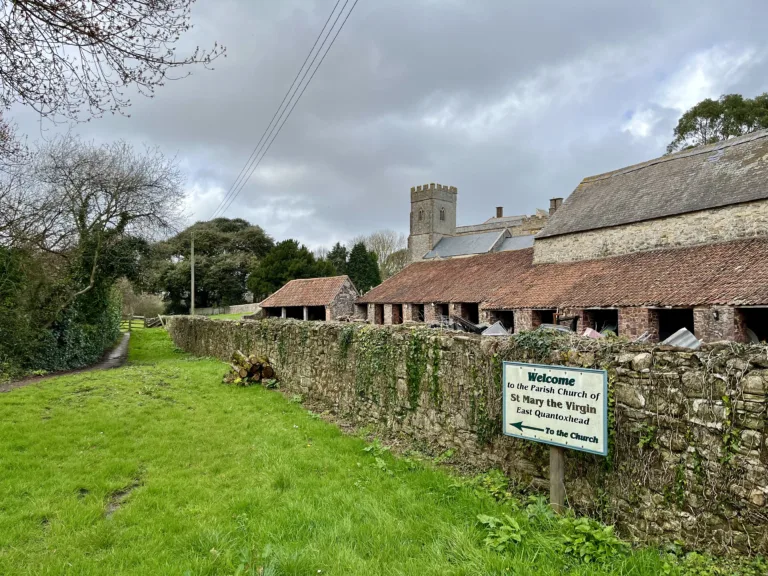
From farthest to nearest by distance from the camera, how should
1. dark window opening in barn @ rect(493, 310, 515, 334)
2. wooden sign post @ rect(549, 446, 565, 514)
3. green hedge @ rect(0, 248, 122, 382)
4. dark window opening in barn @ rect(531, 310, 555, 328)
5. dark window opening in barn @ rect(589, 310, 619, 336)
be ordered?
dark window opening in barn @ rect(493, 310, 515, 334) < dark window opening in barn @ rect(531, 310, 555, 328) < dark window opening in barn @ rect(589, 310, 619, 336) < green hedge @ rect(0, 248, 122, 382) < wooden sign post @ rect(549, 446, 565, 514)

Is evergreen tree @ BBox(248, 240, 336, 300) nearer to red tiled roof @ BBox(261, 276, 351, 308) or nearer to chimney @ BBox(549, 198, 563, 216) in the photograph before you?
red tiled roof @ BBox(261, 276, 351, 308)

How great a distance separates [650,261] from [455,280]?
11734 millimetres

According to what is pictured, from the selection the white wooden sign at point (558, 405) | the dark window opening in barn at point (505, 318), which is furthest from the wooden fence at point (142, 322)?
the white wooden sign at point (558, 405)

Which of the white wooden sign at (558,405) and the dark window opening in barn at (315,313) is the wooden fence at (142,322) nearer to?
the dark window opening in barn at (315,313)

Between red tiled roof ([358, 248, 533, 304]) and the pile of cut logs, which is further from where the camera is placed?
red tiled roof ([358, 248, 533, 304])

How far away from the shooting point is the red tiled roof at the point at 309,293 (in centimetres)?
3338

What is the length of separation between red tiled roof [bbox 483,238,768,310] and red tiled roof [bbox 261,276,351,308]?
14.3 meters

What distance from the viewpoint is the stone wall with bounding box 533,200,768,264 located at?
16516mm

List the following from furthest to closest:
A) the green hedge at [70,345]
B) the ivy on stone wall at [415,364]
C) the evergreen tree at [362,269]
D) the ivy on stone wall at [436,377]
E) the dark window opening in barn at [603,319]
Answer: the evergreen tree at [362,269] < the dark window opening in barn at [603,319] < the green hedge at [70,345] < the ivy on stone wall at [415,364] < the ivy on stone wall at [436,377]

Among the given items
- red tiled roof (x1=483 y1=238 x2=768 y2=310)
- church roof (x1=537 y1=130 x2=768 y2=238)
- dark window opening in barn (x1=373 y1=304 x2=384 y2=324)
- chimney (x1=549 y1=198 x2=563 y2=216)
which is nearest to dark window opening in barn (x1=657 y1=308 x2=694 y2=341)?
red tiled roof (x1=483 y1=238 x2=768 y2=310)

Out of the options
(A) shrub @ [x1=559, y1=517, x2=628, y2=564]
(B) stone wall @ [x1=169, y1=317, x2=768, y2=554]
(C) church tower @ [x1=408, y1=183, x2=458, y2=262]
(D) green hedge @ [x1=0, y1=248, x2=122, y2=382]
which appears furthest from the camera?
(C) church tower @ [x1=408, y1=183, x2=458, y2=262]

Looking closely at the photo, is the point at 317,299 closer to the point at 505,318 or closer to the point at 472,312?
the point at 472,312

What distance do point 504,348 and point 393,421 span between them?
2.78m

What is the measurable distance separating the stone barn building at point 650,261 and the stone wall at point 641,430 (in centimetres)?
810
